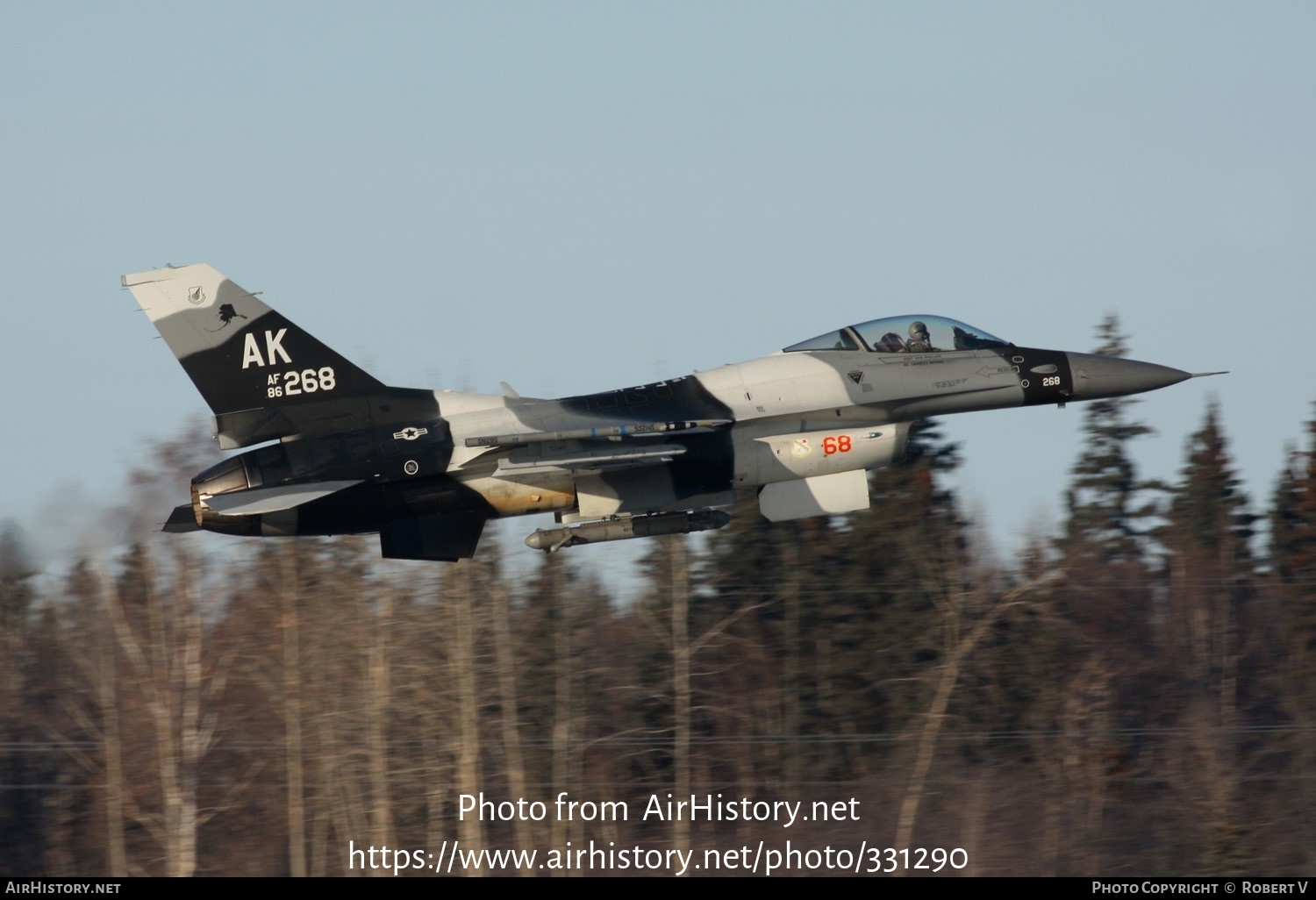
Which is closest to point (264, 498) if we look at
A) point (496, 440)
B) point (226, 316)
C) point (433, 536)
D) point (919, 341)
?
point (433, 536)

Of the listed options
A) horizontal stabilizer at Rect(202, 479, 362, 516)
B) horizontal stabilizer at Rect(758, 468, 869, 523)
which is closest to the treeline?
horizontal stabilizer at Rect(758, 468, 869, 523)

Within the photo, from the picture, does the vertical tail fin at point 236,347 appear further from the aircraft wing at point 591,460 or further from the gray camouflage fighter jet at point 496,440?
the aircraft wing at point 591,460

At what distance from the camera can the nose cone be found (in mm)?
19203

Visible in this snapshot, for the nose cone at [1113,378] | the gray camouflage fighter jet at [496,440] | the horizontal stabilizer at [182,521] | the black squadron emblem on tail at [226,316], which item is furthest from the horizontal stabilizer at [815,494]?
the horizontal stabilizer at [182,521]

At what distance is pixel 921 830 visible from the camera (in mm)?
29000

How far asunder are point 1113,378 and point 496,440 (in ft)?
25.8

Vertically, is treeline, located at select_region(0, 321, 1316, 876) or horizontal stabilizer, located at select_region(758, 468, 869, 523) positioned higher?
horizontal stabilizer, located at select_region(758, 468, 869, 523)

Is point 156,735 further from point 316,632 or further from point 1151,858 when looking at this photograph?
point 1151,858

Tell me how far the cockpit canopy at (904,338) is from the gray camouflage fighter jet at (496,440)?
0.21 metres

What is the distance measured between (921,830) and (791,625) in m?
7.71

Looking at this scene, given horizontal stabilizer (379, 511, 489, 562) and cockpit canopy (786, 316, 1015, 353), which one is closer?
horizontal stabilizer (379, 511, 489, 562)

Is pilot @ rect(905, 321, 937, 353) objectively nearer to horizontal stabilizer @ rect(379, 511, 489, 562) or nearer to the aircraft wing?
the aircraft wing

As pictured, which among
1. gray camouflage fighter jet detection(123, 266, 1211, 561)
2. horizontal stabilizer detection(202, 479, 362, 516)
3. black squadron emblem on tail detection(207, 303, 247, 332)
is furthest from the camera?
black squadron emblem on tail detection(207, 303, 247, 332)
